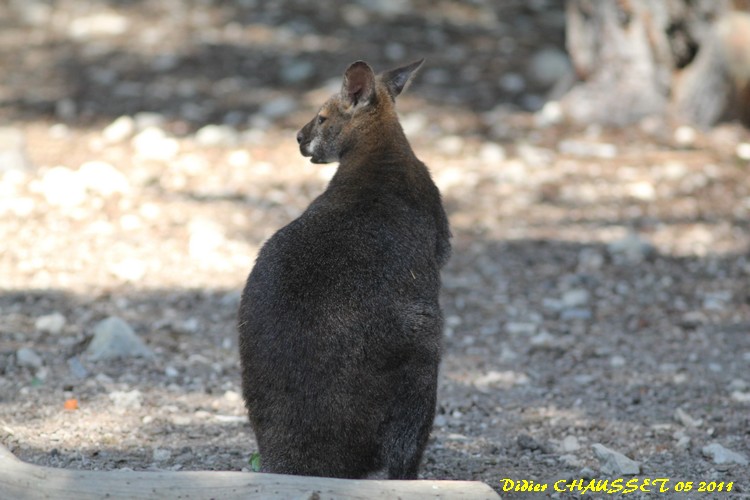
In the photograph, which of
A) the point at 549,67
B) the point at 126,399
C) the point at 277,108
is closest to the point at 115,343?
the point at 126,399

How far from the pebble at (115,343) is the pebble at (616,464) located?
2.08 m

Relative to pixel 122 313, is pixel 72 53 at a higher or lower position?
higher

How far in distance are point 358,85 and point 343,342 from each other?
3.70ft

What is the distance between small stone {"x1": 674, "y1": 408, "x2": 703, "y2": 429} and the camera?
4.29 m

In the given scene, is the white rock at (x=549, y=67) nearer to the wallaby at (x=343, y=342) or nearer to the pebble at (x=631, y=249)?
the pebble at (x=631, y=249)

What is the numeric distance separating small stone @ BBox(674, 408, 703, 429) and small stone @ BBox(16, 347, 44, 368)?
8.72 ft

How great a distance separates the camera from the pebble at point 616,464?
3672 mm

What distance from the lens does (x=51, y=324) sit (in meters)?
4.97

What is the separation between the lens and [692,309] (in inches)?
225

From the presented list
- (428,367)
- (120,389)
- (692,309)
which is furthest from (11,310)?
(692,309)

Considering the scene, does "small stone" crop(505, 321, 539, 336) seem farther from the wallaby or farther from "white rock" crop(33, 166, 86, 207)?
"white rock" crop(33, 166, 86, 207)

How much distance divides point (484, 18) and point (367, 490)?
825cm

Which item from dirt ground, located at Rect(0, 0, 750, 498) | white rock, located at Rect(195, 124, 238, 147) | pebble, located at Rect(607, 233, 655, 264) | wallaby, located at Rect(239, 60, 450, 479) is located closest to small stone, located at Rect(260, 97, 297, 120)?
dirt ground, located at Rect(0, 0, 750, 498)

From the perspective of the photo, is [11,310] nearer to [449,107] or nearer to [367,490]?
[367,490]
